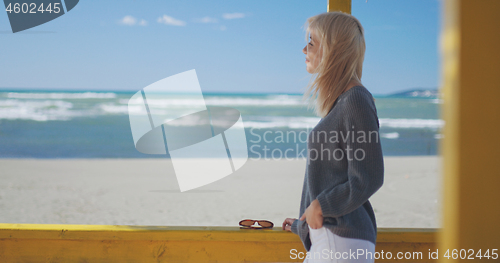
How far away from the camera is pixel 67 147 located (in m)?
9.18

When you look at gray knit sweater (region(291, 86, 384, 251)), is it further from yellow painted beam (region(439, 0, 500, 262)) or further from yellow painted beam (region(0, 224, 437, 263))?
yellow painted beam (region(0, 224, 437, 263))

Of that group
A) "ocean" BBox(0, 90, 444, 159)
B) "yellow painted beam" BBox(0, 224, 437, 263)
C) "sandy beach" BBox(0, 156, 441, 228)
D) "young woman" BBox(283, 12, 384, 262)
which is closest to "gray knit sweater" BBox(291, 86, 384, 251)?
"young woman" BBox(283, 12, 384, 262)

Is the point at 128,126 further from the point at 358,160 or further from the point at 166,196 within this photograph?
the point at 358,160

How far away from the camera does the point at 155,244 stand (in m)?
1.94

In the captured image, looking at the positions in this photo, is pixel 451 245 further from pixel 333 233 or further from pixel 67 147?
pixel 67 147

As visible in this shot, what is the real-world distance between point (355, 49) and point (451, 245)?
81 cm

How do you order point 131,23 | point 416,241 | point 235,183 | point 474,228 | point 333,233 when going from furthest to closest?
point 131,23 < point 235,183 < point 416,241 < point 333,233 < point 474,228

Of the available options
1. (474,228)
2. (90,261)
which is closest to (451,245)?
(474,228)

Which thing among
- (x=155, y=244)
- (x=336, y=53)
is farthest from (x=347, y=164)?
(x=155, y=244)

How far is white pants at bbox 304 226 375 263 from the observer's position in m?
1.12

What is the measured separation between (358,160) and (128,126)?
1230cm

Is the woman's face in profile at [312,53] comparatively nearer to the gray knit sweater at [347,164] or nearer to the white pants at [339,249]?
the gray knit sweater at [347,164]

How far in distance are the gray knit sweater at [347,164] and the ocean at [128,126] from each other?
13.3 ft

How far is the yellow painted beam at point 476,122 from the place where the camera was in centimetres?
52
